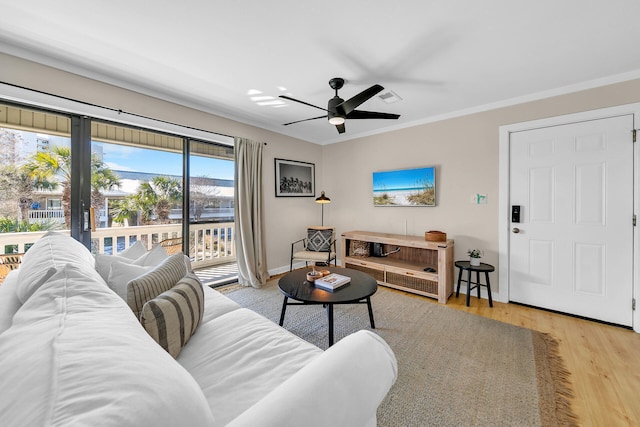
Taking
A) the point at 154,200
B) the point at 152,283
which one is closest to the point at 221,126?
the point at 154,200

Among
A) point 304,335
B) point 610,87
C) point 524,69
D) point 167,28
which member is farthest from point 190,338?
point 610,87

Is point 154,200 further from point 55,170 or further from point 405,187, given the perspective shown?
point 405,187

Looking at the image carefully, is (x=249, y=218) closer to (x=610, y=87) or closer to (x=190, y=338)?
(x=190, y=338)

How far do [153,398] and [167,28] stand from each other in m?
2.28

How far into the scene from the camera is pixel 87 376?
45 cm

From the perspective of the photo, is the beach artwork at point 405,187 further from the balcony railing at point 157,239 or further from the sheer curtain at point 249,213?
the balcony railing at point 157,239

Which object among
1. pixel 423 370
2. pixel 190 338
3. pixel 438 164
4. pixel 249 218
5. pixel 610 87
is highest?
pixel 610 87

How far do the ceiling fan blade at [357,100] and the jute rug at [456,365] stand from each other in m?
2.02

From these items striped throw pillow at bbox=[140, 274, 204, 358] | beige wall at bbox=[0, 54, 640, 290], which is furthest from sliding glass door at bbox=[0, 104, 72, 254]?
striped throw pillow at bbox=[140, 274, 204, 358]

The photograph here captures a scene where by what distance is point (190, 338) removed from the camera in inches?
51.8

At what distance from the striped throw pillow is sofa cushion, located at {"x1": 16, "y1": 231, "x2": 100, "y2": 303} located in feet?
1.24

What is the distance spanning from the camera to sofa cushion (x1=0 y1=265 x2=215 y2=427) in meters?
0.39

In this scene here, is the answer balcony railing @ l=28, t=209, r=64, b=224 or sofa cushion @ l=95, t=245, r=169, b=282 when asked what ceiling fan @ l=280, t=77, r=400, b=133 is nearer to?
sofa cushion @ l=95, t=245, r=169, b=282

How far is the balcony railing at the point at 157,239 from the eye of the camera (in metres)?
2.32
